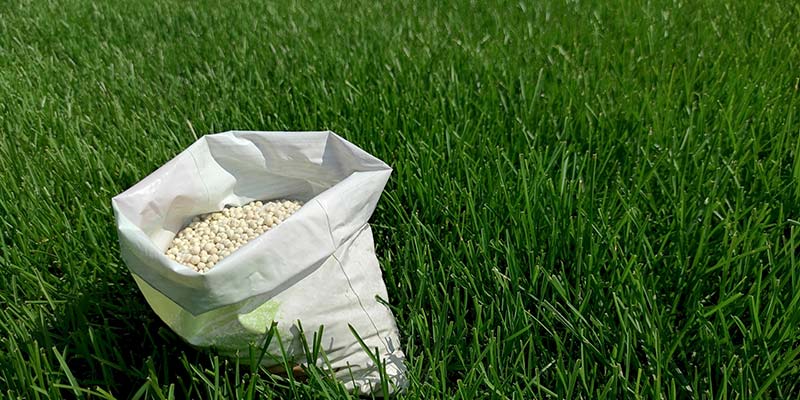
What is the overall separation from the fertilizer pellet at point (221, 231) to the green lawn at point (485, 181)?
162 mm

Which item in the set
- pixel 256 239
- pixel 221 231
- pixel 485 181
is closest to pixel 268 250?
pixel 256 239

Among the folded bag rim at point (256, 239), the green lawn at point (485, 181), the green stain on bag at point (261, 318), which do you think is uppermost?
the folded bag rim at point (256, 239)

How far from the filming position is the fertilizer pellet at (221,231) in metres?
1.11

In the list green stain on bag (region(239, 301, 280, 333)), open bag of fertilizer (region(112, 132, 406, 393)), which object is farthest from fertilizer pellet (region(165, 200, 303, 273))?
green stain on bag (region(239, 301, 280, 333))

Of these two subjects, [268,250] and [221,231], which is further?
[221,231]

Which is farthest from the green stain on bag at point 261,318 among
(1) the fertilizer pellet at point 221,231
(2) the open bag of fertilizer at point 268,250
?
(1) the fertilizer pellet at point 221,231

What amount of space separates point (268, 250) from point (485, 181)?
2.53 ft

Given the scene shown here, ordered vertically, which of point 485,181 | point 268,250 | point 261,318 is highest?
point 268,250

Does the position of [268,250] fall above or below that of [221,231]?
above

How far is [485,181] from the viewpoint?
159 centimetres

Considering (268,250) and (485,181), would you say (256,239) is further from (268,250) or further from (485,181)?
(485,181)

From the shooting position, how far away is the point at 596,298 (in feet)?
3.89

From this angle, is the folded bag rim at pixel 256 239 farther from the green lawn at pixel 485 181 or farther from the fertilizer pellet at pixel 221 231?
the green lawn at pixel 485 181

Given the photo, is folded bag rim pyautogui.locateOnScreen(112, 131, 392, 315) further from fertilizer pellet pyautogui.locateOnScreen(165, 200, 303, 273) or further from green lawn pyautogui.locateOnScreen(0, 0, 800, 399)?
green lawn pyautogui.locateOnScreen(0, 0, 800, 399)
